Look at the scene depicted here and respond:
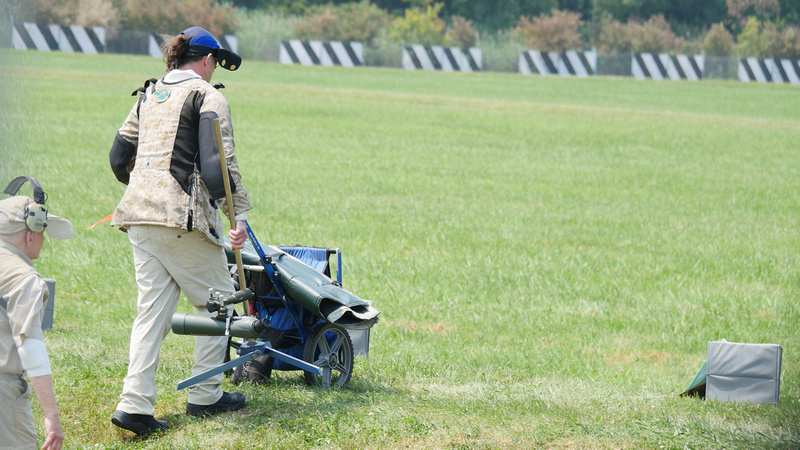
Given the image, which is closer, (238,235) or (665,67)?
(238,235)

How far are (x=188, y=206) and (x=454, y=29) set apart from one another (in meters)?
81.4

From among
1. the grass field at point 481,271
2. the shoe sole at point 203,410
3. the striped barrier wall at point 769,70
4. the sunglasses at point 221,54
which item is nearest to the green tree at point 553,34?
the striped barrier wall at point 769,70

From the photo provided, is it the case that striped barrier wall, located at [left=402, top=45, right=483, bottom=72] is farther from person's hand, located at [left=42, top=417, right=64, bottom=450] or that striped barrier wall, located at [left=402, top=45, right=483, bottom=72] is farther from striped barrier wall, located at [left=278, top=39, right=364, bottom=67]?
person's hand, located at [left=42, top=417, right=64, bottom=450]

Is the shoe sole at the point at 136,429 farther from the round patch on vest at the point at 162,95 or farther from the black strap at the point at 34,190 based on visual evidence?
the round patch on vest at the point at 162,95

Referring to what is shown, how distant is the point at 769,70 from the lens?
79.1m

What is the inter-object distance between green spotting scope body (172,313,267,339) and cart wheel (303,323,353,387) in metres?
0.69

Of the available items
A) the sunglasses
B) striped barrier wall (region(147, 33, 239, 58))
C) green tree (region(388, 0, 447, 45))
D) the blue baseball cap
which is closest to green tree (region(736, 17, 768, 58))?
green tree (region(388, 0, 447, 45))

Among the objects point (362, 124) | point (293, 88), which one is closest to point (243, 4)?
point (293, 88)

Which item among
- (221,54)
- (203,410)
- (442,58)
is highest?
(221,54)

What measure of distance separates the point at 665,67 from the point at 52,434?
84039 mm

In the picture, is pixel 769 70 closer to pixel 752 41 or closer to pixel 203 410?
pixel 752 41

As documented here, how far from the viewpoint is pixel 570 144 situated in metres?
25.5

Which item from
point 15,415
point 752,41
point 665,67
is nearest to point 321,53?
point 665,67

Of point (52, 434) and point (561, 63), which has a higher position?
point (52, 434)
